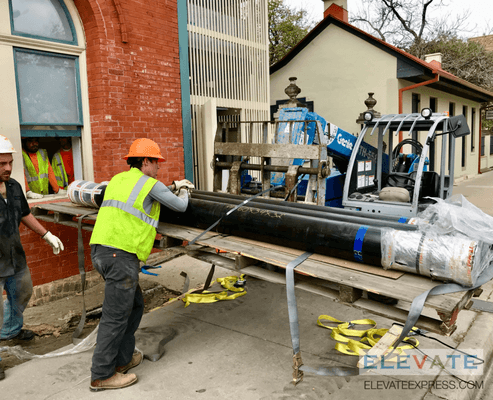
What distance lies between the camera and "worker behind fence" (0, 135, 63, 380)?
14.4 ft

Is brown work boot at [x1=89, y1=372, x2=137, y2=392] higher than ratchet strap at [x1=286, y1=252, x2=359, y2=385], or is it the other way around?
ratchet strap at [x1=286, y1=252, x2=359, y2=385]

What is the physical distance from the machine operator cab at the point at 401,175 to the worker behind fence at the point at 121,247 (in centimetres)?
351

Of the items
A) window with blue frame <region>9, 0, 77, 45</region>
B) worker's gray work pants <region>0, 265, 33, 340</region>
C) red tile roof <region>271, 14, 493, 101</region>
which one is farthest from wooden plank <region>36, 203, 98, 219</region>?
red tile roof <region>271, 14, 493, 101</region>

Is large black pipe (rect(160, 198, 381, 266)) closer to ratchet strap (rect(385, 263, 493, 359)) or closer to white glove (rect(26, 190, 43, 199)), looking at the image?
ratchet strap (rect(385, 263, 493, 359))

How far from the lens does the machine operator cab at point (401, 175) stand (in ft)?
19.5

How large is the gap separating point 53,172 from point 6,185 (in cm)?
198

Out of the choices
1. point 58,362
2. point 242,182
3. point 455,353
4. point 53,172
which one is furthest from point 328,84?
point 58,362

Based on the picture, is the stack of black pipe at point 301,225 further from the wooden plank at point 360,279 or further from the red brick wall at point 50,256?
the red brick wall at point 50,256

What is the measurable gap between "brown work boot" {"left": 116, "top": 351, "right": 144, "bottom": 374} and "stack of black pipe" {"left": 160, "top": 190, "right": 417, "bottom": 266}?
4.44ft

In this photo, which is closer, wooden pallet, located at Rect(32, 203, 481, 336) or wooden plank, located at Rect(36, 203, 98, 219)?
wooden pallet, located at Rect(32, 203, 481, 336)

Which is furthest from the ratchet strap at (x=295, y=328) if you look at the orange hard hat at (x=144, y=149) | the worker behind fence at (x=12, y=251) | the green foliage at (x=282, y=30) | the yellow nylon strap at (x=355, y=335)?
the green foliage at (x=282, y=30)

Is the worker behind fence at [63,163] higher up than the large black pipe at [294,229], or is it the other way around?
the worker behind fence at [63,163]

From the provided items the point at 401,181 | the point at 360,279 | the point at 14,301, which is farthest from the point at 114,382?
the point at 401,181

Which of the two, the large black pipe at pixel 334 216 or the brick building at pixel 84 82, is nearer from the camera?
the large black pipe at pixel 334 216
